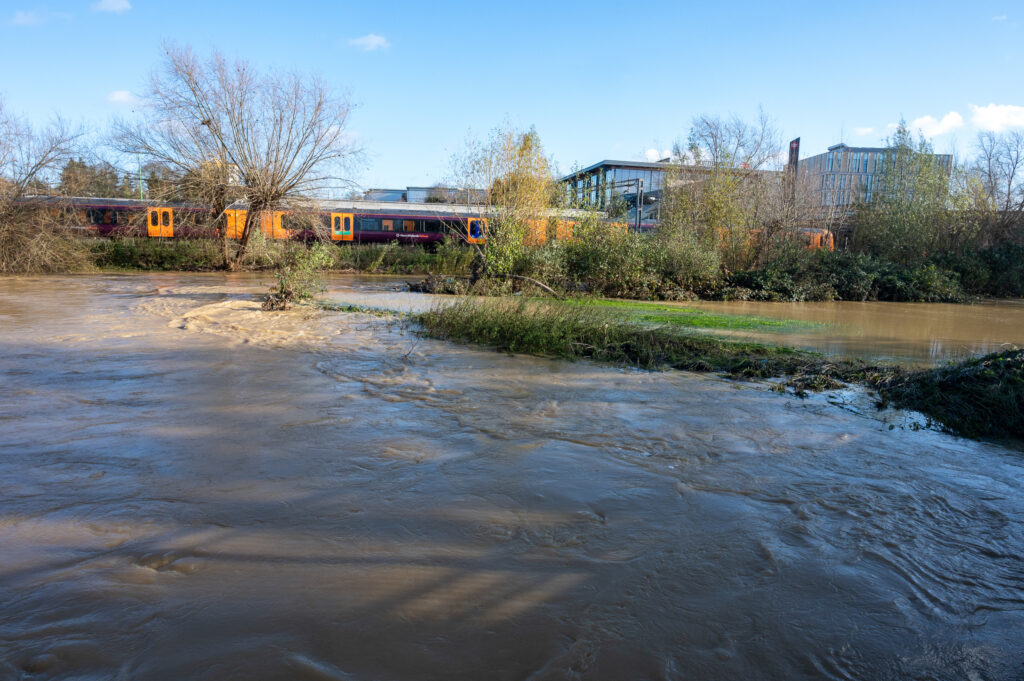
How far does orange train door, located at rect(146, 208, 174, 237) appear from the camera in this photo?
27141mm

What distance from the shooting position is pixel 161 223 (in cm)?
2767

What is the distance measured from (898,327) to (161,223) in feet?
89.2

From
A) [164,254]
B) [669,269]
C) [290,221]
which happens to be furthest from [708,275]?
[164,254]

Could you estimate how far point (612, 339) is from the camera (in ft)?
32.8

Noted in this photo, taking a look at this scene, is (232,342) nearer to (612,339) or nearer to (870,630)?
(612,339)

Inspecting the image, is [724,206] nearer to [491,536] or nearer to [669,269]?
[669,269]

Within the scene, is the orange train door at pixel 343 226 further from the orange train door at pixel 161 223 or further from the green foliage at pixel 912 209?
the green foliage at pixel 912 209

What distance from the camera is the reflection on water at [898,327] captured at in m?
11.5

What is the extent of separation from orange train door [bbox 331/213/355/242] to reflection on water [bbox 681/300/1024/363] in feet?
68.6

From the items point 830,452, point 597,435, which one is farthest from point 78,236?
point 830,452

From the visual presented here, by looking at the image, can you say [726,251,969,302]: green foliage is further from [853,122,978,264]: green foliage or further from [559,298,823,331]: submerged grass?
[559,298,823,331]: submerged grass

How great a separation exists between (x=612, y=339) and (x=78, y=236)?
24424mm

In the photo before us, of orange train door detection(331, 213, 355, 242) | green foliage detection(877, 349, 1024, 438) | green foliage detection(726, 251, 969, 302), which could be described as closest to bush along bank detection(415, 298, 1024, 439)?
green foliage detection(877, 349, 1024, 438)

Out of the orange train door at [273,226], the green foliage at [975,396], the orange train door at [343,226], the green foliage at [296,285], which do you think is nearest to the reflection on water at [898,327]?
the green foliage at [975,396]
